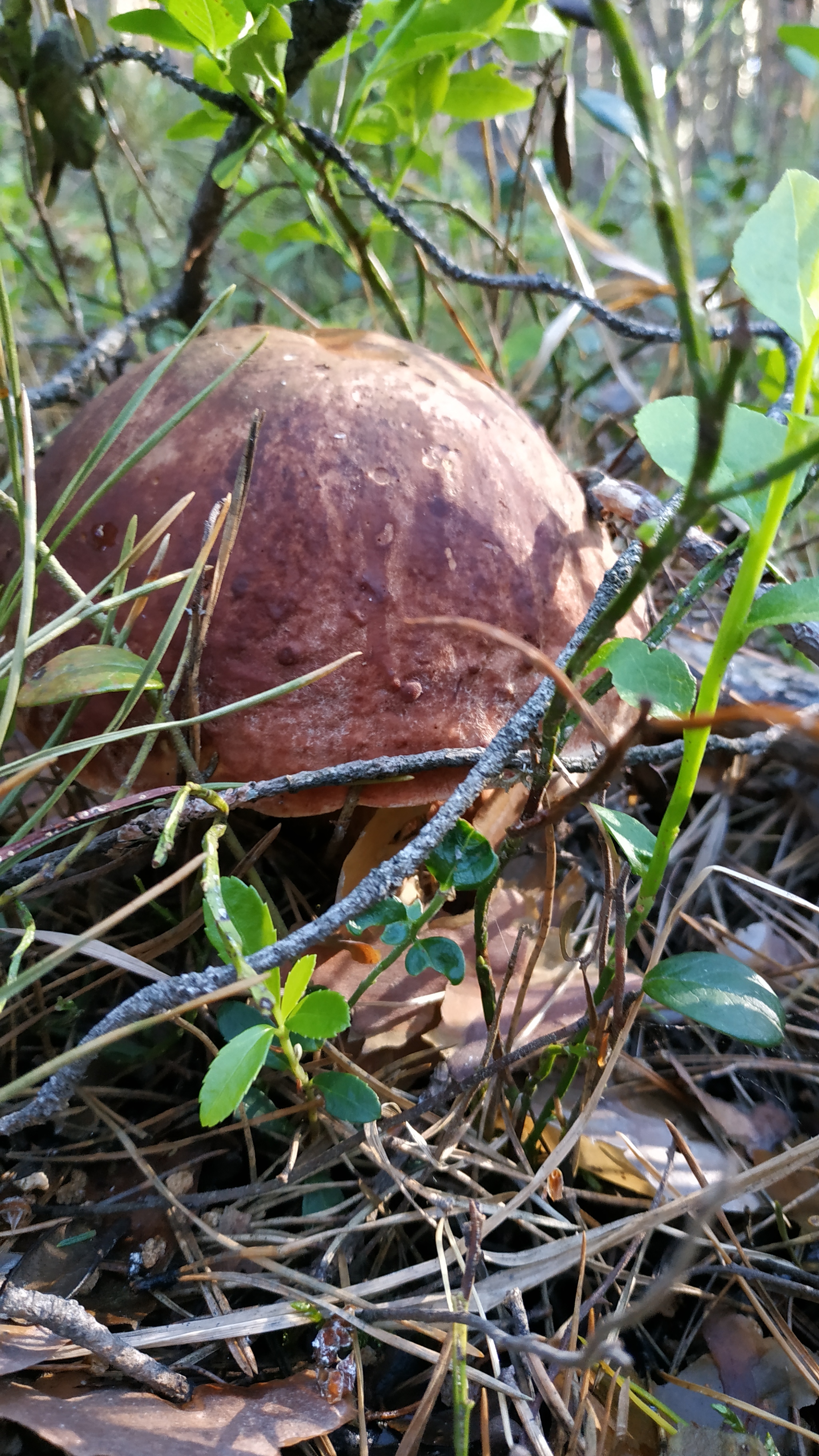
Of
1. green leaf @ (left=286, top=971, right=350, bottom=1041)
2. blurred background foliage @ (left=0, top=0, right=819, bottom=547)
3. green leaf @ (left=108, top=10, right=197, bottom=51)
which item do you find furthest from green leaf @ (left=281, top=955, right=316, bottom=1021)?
green leaf @ (left=108, top=10, right=197, bottom=51)

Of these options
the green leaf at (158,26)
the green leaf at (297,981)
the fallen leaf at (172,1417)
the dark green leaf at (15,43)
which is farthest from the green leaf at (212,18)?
the fallen leaf at (172,1417)

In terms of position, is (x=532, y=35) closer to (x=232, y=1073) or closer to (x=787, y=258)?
(x=787, y=258)

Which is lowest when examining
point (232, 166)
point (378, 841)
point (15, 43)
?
point (378, 841)

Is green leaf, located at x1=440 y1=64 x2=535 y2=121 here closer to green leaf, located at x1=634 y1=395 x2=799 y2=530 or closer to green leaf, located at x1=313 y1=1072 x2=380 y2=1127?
green leaf, located at x1=634 y1=395 x2=799 y2=530

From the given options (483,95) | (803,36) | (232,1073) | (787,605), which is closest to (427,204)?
(483,95)

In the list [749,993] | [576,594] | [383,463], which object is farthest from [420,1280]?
[383,463]

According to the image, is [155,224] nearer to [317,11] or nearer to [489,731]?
[317,11]
